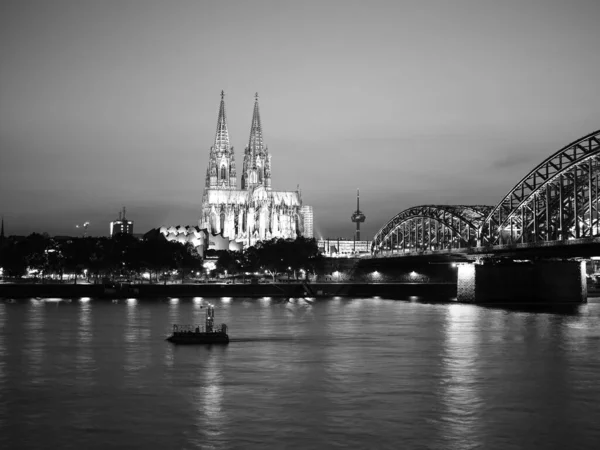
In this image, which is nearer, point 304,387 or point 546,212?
point 304,387

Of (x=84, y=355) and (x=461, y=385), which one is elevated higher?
(x=84, y=355)

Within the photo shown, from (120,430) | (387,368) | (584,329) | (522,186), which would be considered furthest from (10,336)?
(522,186)

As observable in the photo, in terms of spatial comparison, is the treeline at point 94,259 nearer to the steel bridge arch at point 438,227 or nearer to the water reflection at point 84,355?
the steel bridge arch at point 438,227

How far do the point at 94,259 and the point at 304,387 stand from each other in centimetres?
15112

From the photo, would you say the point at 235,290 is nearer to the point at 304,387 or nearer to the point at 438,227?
the point at 438,227

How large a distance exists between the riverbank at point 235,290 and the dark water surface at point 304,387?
58.5 metres

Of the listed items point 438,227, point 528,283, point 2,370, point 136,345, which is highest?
point 438,227

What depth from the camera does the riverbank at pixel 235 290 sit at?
143500 millimetres

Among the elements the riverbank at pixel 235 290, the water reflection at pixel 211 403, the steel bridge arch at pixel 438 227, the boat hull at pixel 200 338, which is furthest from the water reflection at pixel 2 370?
the steel bridge arch at pixel 438 227

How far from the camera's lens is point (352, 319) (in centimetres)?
9775

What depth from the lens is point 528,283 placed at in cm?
11756

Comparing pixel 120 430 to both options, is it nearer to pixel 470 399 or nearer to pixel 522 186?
pixel 470 399

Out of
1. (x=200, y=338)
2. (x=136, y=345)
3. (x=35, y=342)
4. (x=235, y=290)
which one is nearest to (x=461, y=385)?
(x=200, y=338)

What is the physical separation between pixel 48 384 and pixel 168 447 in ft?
56.7
